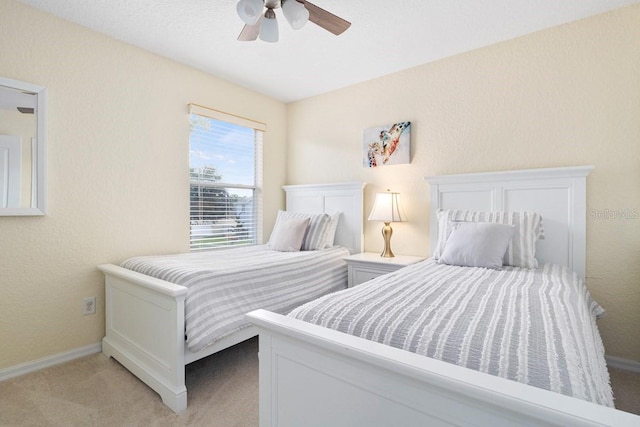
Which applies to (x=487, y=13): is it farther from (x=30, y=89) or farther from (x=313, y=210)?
(x=30, y=89)

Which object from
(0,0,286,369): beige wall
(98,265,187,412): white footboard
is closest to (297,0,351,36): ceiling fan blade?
Answer: (0,0,286,369): beige wall

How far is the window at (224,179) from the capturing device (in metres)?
3.07

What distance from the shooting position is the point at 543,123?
2.37 metres

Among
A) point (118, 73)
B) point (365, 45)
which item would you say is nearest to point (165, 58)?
point (118, 73)

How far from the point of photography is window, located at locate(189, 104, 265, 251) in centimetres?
307

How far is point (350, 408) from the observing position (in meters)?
0.95

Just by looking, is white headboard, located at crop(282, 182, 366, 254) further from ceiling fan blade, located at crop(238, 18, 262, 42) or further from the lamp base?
ceiling fan blade, located at crop(238, 18, 262, 42)

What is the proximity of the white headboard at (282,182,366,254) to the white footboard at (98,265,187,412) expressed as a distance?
6.37 ft

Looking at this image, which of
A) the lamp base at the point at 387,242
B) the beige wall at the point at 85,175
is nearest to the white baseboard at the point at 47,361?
the beige wall at the point at 85,175

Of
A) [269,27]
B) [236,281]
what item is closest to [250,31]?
[269,27]

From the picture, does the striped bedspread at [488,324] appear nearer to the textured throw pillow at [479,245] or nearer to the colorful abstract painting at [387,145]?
the textured throw pillow at [479,245]

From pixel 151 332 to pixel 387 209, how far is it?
2080 mm

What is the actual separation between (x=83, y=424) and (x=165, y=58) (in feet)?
8.96

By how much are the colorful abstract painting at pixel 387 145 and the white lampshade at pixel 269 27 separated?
1.53 m
